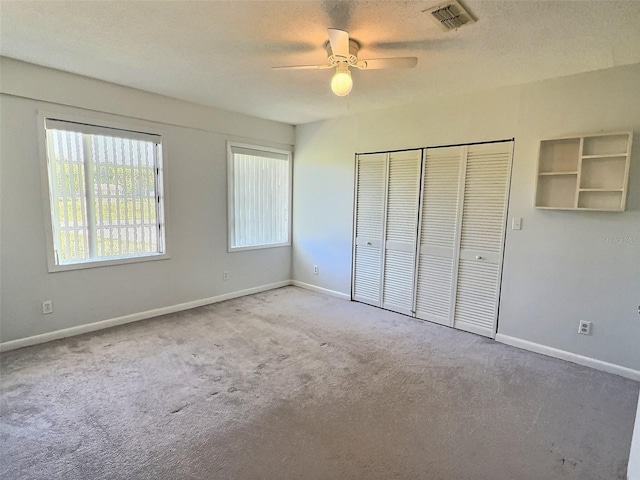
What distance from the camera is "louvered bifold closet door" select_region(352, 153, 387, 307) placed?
4.29 meters

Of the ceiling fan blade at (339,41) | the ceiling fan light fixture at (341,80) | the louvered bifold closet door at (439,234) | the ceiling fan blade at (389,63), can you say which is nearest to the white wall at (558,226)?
the louvered bifold closet door at (439,234)

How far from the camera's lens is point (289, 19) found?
2.05 metres

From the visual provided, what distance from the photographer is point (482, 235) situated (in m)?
3.49

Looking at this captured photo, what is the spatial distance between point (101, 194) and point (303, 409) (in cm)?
293

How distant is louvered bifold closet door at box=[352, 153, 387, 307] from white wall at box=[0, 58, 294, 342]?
138cm

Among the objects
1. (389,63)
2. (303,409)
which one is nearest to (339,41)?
(389,63)

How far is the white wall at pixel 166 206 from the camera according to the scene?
9.62 feet

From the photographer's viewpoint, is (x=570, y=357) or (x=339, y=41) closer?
(x=339, y=41)

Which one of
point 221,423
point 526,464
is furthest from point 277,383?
point 526,464

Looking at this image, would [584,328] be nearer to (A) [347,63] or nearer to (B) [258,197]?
(A) [347,63]

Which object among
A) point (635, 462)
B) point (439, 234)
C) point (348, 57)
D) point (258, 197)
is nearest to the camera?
point (635, 462)

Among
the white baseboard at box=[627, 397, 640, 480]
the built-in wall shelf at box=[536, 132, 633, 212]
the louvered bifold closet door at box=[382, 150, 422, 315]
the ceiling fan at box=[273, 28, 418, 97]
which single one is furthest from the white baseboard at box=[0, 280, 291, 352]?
the white baseboard at box=[627, 397, 640, 480]

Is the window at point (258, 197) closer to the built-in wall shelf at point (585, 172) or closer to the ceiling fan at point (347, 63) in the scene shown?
the ceiling fan at point (347, 63)

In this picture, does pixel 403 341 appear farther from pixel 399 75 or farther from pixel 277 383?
pixel 399 75
